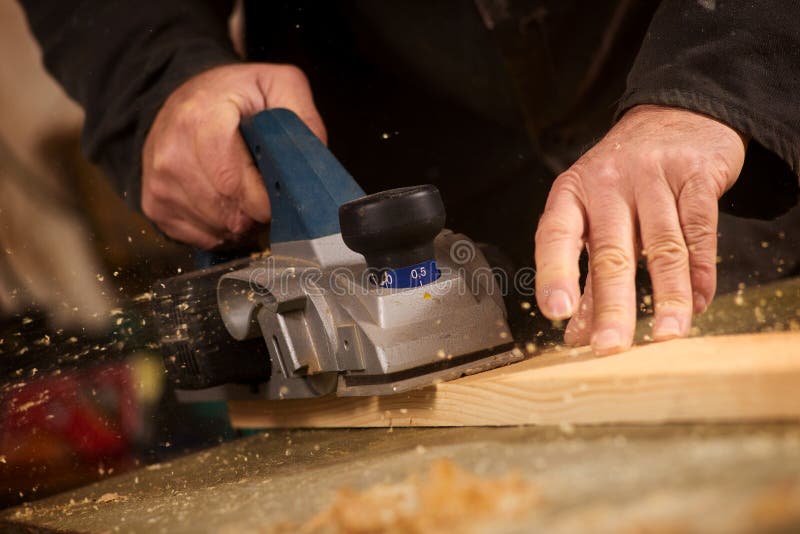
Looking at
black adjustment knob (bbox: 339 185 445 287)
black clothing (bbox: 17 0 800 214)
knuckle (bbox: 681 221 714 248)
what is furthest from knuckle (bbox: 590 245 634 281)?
black clothing (bbox: 17 0 800 214)

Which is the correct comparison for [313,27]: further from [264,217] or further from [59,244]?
[59,244]

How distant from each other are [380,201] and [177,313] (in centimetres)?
53

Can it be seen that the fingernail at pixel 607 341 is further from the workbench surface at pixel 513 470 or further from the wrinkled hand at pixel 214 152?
the wrinkled hand at pixel 214 152

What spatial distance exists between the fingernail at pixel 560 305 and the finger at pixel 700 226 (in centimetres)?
25

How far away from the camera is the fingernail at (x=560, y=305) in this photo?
47.0 inches

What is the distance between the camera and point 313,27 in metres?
2.39

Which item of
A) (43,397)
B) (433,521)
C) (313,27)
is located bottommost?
(43,397)

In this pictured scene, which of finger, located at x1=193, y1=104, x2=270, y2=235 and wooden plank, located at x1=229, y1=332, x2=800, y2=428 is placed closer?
wooden plank, located at x1=229, y1=332, x2=800, y2=428

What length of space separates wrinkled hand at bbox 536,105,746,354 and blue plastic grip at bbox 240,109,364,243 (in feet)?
1.36

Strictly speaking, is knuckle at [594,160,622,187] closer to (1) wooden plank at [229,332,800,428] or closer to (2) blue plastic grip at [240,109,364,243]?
(1) wooden plank at [229,332,800,428]

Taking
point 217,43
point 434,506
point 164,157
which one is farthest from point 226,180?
point 434,506

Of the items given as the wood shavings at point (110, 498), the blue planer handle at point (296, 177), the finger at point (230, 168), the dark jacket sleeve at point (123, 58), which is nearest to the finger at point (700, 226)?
the blue planer handle at point (296, 177)

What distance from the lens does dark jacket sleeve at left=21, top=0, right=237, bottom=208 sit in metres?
2.04

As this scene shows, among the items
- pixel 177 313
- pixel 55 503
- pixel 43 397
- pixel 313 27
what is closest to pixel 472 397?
pixel 177 313
